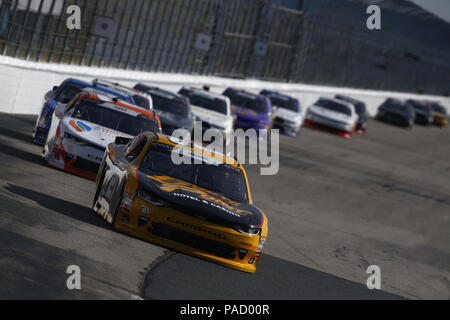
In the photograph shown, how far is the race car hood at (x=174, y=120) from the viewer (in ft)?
67.5

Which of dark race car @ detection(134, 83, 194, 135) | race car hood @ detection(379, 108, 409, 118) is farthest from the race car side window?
race car hood @ detection(379, 108, 409, 118)

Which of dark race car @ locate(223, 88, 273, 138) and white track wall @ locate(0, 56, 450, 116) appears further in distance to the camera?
dark race car @ locate(223, 88, 273, 138)

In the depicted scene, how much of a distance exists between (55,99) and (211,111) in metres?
8.50

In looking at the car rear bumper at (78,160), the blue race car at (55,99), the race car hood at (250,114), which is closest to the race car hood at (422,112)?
the race car hood at (250,114)

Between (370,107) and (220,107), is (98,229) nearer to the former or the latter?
(220,107)

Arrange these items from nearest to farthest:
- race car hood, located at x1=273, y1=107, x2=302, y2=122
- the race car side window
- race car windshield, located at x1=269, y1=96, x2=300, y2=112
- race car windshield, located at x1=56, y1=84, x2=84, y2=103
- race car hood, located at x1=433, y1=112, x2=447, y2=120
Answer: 1. the race car side window
2. race car windshield, located at x1=56, y1=84, x2=84, y2=103
3. race car hood, located at x1=273, y1=107, x2=302, y2=122
4. race car windshield, located at x1=269, y1=96, x2=300, y2=112
5. race car hood, located at x1=433, y1=112, x2=447, y2=120

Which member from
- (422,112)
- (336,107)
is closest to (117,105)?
(336,107)

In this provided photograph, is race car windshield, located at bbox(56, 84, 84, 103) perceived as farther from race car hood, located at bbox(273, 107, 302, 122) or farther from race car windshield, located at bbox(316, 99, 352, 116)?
race car windshield, located at bbox(316, 99, 352, 116)

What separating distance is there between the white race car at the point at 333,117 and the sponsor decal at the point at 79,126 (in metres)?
23.4

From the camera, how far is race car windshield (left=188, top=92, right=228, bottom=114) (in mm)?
25344

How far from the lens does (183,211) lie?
970 centimetres

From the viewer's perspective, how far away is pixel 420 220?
20.7 meters

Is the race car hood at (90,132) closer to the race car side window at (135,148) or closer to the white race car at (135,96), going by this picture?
the race car side window at (135,148)

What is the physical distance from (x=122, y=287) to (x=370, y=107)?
167 ft
